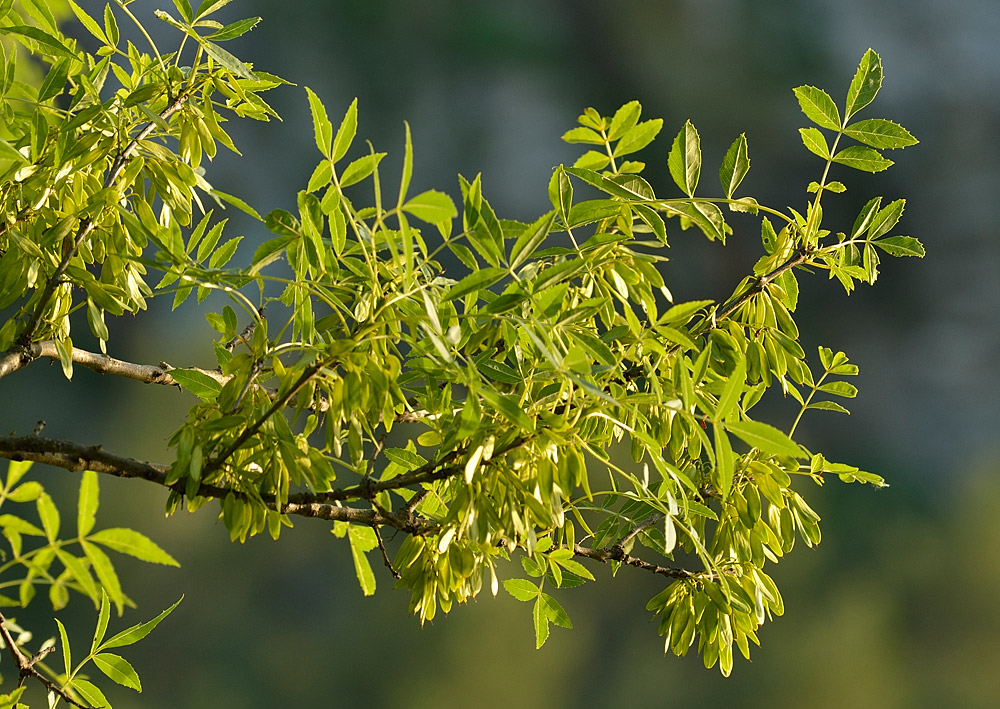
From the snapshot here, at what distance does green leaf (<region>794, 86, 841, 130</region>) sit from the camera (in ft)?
1.61

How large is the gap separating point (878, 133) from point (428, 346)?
1.02 feet

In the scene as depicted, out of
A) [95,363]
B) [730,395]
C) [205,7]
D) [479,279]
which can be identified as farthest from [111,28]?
[730,395]

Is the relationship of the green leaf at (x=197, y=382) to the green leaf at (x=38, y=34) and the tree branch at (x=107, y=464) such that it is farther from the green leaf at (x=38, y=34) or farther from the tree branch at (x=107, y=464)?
the green leaf at (x=38, y=34)

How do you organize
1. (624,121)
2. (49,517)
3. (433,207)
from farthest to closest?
(624,121)
(49,517)
(433,207)

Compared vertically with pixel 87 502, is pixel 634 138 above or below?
above

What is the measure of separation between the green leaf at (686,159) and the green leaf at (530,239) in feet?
0.27

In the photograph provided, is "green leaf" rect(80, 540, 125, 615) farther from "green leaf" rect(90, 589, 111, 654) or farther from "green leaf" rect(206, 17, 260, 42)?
"green leaf" rect(206, 17, 260, 42)

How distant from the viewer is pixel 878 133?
1.58 ft

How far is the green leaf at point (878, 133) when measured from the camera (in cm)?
47

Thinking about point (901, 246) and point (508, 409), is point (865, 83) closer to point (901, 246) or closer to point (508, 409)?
point (901, 246)

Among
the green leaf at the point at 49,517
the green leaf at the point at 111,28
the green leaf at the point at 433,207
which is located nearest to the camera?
the green leaf at the point at 433,207

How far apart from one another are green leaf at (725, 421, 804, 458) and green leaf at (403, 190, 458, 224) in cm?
14

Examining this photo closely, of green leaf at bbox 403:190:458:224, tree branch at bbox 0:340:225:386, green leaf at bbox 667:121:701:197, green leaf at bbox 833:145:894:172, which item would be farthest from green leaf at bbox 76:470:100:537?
green leaf at bbox 833:145:894:172

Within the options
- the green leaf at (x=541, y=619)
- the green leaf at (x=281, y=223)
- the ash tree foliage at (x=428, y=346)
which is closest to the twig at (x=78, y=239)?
the ash tree foliage at (x=428, y=346)
